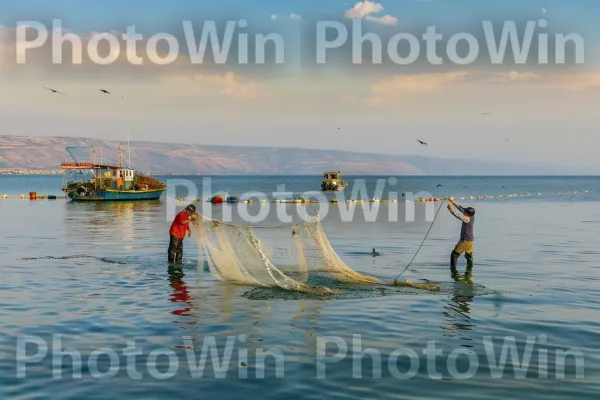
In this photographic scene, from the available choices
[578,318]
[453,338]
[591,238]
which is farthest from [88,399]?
[591,238]

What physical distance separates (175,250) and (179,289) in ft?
17.3

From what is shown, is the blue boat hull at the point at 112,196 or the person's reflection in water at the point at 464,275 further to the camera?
the blue boat hull at the point at 112,196

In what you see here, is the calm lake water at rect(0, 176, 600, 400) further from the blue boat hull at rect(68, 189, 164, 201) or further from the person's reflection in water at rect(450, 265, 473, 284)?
the blue boat hull at rect(68, 189, 164, 201)

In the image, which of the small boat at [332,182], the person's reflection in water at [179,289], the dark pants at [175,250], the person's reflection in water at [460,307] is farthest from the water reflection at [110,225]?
the small boat at [332,182]

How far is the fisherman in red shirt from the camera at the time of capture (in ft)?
68.9

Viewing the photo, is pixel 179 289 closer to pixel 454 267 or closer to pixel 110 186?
pixel 454 267

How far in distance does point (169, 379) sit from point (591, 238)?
3011 cm

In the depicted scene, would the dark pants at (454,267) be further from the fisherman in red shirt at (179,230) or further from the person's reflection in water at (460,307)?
the fisherman in red shirt at (179,230)

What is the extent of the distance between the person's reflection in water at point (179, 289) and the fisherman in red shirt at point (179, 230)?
0.60 metres

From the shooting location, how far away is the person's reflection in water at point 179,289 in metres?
14.6

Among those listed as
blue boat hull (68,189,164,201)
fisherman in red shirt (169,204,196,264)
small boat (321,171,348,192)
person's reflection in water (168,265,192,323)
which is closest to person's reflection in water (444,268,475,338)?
person's reflection in water (168,265,192,323)

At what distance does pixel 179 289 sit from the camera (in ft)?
57.9

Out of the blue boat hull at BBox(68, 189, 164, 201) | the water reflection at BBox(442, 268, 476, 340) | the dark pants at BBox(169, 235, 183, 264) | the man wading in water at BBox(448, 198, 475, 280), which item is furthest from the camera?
the blue boat hull at BBox(68, 189, 164, 201)

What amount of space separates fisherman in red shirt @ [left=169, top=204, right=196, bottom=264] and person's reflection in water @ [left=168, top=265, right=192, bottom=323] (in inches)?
23.5
